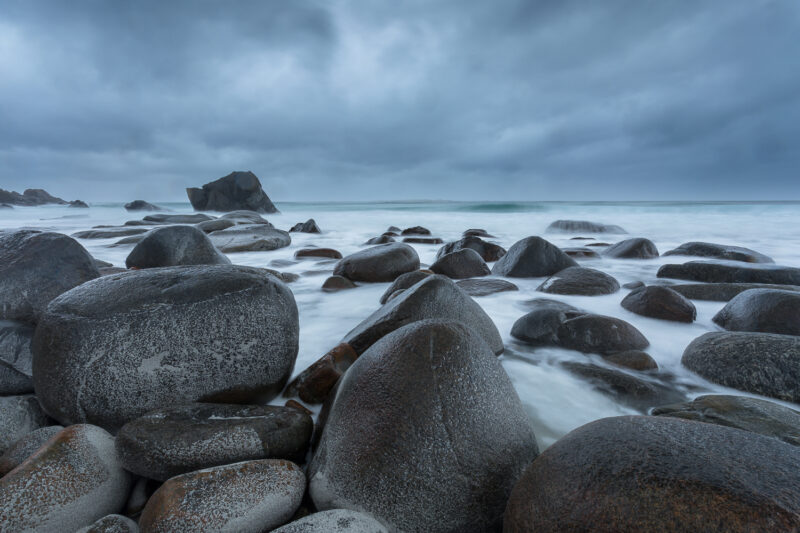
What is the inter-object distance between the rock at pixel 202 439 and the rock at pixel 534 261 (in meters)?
3.74

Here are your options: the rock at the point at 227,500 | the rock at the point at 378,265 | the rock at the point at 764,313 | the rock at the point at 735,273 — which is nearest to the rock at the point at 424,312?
the rock at the point at 227,500

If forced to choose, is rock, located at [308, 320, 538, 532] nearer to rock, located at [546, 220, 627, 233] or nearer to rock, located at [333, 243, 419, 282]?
rock, located at [333, 243, 419, 282]

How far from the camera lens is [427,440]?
126 centimetres

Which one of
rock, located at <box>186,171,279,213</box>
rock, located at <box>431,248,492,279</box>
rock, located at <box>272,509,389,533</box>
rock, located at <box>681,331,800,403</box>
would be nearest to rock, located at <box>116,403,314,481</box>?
rock, located at <box>272,509,389,533</box>

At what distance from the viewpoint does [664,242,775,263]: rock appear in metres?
5.59

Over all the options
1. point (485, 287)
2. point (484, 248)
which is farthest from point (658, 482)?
point (484, 248)

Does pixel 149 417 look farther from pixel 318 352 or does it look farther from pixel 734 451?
pixel 734 451

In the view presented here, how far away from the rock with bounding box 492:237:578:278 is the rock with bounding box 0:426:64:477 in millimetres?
4291

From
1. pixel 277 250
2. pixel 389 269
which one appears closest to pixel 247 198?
pixel 277 250

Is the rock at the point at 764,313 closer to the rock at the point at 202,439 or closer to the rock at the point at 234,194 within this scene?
the rock at the point at 202,439

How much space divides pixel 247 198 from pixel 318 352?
26683 millimetres

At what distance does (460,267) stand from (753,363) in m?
3.10

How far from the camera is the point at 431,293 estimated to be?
7.63 ft

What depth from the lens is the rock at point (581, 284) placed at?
3953 mm
